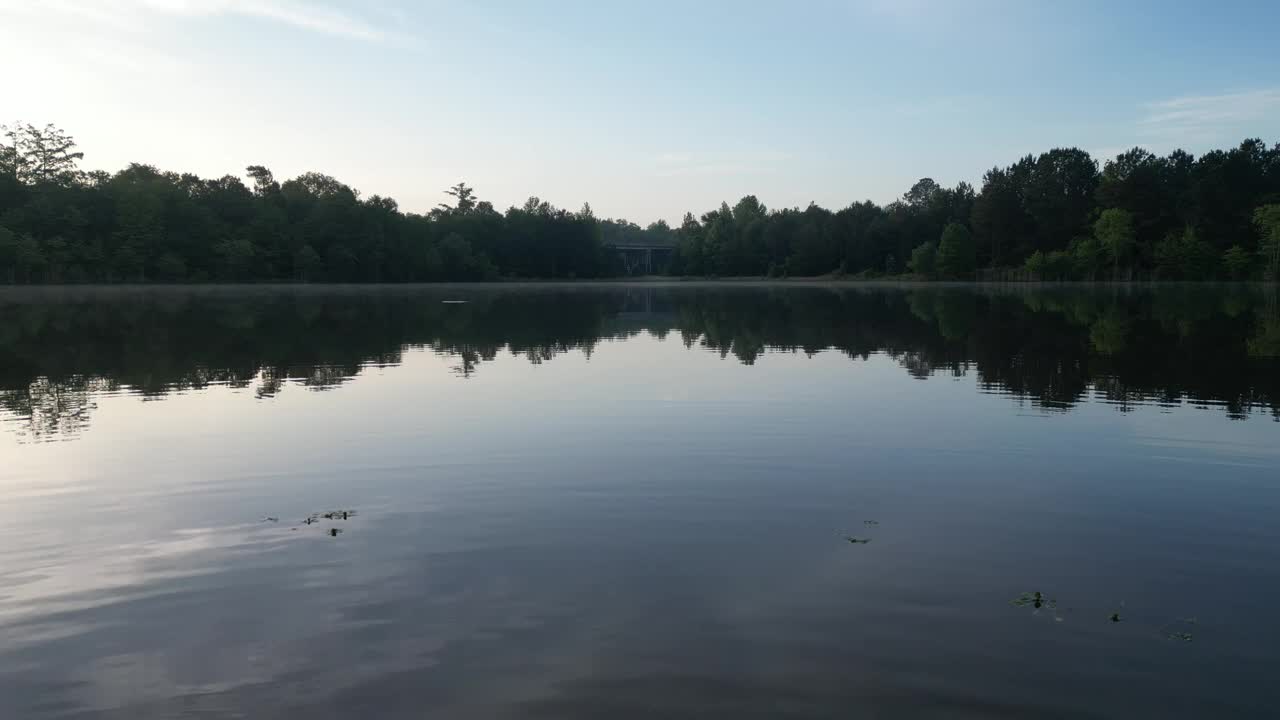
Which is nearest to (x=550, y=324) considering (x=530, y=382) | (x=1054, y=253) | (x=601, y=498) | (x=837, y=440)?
(x=530, y=382)

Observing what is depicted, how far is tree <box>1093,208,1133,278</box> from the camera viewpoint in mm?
141250

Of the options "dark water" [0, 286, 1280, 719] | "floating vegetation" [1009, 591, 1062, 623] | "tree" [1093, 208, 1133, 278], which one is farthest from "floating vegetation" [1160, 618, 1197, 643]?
"tree" [1093, 208, 1133, 278]

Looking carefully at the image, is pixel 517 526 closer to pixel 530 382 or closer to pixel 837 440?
pixel 837 440

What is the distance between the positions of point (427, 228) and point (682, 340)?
165147 mm

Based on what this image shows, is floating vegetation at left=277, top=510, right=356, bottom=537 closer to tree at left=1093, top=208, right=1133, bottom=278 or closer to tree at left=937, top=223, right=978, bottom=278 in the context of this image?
tree at left=1093, top=208, right=1133, bottom=278

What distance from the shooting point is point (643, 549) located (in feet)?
36.7

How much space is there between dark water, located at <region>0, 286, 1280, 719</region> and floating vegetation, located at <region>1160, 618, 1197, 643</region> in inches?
1.7

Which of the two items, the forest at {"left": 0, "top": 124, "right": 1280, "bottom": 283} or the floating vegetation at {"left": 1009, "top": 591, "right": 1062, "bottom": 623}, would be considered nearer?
the floating vegetation at {"left": 1009, "top": 591, "right": 1062, "bottom": 623}

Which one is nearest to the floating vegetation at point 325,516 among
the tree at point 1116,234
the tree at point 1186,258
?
the tree at point 1116,234

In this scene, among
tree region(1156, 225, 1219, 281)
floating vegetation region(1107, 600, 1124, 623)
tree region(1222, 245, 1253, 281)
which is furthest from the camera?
tree region(1156, 225, 1219, 281)

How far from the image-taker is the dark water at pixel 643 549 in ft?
25.1

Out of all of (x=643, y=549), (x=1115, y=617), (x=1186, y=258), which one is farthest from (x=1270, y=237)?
(x=643, y=549)

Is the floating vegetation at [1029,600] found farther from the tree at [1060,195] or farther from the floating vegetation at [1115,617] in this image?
the tree at [1060,195]

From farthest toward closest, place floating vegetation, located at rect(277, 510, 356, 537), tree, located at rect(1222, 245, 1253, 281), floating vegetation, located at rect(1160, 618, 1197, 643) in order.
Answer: tree, located at rect(1222, 245, 1253, 281) < floating vegetation, located at rect(277, 510, 356, 537) < floating vegetation, located at rect(1160, 618, 1197, 643)
